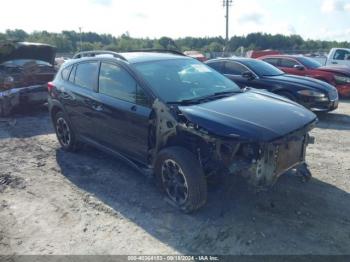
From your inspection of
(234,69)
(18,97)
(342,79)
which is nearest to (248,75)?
(234,69)

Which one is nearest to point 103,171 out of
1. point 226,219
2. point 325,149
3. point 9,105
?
point 226,219

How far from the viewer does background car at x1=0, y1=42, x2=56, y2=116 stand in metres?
8.52

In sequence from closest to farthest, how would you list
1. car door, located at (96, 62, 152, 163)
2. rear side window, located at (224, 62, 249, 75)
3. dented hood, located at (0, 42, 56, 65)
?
1. car door, located at (96, 62, 152, 163)
2. rear side window, located at (224, 62, 249, 75)
3. dented hood, located at (0, 42, 56, 65)

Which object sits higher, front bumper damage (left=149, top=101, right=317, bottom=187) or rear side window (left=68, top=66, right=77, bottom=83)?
rear side window (left=68, top=66, right=77, bottom=83)

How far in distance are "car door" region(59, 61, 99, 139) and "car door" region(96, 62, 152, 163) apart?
189mm

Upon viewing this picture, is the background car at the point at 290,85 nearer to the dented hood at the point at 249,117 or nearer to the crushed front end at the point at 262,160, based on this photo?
the dented hood at the point at 249,117

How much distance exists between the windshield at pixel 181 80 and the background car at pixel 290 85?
3302mm

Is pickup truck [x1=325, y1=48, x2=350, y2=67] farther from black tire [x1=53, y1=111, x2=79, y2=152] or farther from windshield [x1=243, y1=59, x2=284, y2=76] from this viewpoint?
black tire [x1=53, y1=111, x2=79, y2=152]

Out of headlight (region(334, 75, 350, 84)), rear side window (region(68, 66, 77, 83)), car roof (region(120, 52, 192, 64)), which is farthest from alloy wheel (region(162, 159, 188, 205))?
headlight (region(334, 75, 350, 84))

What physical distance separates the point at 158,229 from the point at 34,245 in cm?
125

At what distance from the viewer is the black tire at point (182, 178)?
369cm

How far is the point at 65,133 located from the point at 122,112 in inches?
81.9

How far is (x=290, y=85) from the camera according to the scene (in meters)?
8.16

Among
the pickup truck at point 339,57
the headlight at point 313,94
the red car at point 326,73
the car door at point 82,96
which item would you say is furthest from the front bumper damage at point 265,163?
the pickup truck at point 339,57
